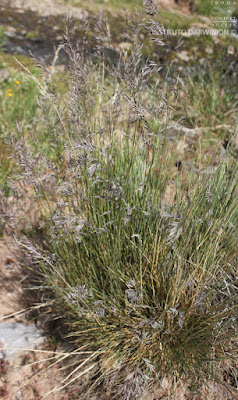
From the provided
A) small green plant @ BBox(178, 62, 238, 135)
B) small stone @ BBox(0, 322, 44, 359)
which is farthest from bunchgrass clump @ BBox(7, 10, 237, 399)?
small green plant @ BBox(178, 62, 238, 135)

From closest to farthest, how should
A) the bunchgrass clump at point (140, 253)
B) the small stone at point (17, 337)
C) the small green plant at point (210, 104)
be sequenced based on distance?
the bunchgrass clump at point (140, 253)
the small stone at point (17, 337)
the small green plant at point (210, 104)

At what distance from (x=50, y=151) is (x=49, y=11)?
222 inches

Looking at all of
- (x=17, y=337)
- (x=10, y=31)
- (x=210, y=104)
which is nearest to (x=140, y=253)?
(x=17, y=337)

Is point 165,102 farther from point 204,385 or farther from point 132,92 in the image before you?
point 204,385

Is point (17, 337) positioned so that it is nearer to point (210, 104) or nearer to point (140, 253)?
point (140, 253)

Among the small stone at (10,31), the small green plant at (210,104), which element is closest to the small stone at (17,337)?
the small green plant at (210,104)

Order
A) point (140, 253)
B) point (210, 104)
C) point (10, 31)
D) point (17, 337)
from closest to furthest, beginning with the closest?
point (140, 253) → point (17, 337) → point (210, 104) → point (10, 31)

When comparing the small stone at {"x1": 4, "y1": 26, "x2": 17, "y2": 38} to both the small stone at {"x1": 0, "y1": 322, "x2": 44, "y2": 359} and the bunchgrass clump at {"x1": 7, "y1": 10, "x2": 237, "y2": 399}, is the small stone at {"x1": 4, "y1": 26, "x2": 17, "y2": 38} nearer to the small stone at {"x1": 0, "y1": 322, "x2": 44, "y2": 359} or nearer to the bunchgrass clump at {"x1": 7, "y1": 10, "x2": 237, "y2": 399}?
the bunchgrass clump at {"x1": 7, "y1": 10, "x2": 237, "y2": 399}

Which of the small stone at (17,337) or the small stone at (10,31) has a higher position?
the small stone at (10,31)

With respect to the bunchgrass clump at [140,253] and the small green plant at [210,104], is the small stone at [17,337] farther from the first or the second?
the small green plant at [210,104]

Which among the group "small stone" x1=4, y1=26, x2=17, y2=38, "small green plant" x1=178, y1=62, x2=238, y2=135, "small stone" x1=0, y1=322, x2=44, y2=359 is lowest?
"small stone" x1=0, y1=322, x2=44, y2=359

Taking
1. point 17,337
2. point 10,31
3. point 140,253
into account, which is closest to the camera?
point 140,253

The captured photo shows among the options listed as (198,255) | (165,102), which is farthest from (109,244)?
(165,102)

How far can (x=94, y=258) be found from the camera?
2.12 m
